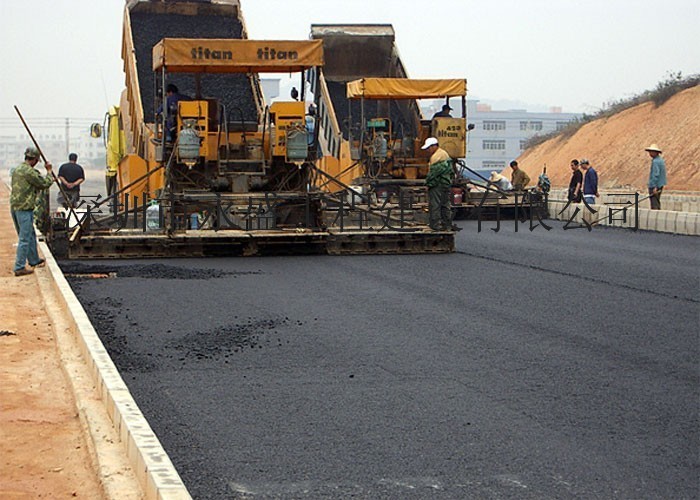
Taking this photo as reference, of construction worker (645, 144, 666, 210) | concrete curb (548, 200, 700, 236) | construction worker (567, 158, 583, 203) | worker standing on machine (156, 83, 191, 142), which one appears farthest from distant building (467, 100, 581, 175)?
worker standing on machine (156, 83, 191, 142)

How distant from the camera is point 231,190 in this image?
1359 centimetres

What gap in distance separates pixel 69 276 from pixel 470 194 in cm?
1094

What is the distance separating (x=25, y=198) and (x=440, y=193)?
4855 millimetres

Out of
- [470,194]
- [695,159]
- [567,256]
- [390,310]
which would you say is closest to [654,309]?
[390,310]

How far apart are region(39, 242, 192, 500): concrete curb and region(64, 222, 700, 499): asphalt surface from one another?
0.54ft

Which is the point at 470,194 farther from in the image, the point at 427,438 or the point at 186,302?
the point at 427,438

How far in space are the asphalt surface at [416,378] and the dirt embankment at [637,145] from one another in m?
24.0

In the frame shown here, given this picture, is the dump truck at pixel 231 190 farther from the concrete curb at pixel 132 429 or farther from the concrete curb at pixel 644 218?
the concrete curb at pixel 132 429

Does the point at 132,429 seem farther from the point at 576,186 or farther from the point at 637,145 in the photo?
the point at 637,145

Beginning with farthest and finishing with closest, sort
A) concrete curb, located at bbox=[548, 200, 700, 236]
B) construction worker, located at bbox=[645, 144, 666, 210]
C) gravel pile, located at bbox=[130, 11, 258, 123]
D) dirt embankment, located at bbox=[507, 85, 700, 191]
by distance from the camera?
dirt embankment, located at bbox=[507, 85, 700, 191]
construction worker, located at bbox=[645, 144, 666, 210]
concrete curb, located at bbox=[548, 200, 700, 236]
gravel pile, located at bbox=[130, 11, 258, 123]

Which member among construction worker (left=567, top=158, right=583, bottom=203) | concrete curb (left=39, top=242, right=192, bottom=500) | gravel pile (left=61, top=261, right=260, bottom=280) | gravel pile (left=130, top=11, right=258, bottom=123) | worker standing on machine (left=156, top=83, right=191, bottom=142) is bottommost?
gravel pile (left=61, top=261, right=260, bottom=280)

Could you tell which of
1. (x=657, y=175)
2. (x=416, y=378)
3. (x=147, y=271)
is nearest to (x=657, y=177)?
(x=657, y=175)

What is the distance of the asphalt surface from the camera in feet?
13.7

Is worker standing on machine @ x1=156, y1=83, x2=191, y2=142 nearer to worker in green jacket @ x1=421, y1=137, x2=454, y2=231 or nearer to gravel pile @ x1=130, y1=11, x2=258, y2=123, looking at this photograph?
gravel pile @ x1=130, y1=11, x2=258, y2=123
